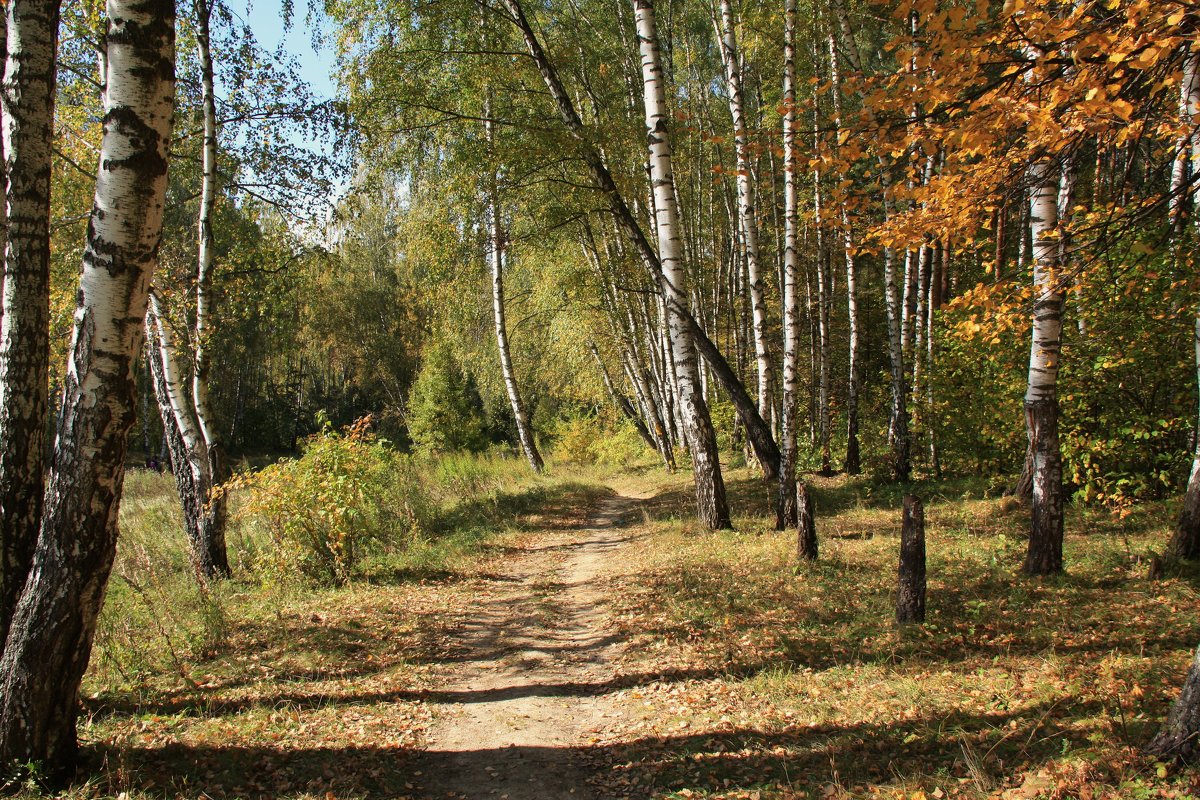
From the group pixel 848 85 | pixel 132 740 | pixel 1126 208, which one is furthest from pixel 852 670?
pixel 132 740

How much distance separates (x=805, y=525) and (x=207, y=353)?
7470 millimetres

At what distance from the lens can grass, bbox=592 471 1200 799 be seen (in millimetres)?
3492

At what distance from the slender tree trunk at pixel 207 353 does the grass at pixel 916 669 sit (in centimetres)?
526

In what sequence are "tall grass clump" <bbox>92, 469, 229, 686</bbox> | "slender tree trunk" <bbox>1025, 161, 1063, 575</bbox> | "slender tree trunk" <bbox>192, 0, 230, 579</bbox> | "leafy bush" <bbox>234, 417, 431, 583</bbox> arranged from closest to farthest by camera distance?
"tall grass clump" <bbox>92, 469, 229, 686</bbox> < "slender tree trunk" <bbox>1025, 161, 1063, 575</bbox> < "leafy bush" <bbox>234, 417, 431, 583</bbox> < "slender tree trunk" <bbox>192, 0, 230, 579</bbox>

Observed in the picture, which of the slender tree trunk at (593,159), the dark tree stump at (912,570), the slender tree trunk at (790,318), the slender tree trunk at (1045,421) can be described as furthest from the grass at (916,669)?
the slender tree trunk at (593,159)

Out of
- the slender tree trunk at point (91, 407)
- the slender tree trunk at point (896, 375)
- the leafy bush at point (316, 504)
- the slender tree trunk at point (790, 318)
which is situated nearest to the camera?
the slender tree trunk at point (91, 407)

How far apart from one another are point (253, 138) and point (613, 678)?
30.3 feet

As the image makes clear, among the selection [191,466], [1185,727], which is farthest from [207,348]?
[1185,727]

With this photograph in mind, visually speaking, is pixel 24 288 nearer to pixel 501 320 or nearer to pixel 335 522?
pixel 335 522

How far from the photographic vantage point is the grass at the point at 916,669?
349 cm

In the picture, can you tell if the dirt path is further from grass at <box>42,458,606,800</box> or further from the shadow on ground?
grass at <box>42,458,606,800</box>

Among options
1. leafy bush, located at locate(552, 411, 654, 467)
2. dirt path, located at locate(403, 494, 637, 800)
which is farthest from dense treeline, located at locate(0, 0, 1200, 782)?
leafy bush, located at locate(552, 411, 654, 467)

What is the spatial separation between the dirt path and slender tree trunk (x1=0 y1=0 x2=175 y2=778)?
1.99 meters

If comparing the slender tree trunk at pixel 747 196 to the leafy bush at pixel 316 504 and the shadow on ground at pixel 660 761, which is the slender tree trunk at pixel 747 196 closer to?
the leafy bush at pixel 316 504
